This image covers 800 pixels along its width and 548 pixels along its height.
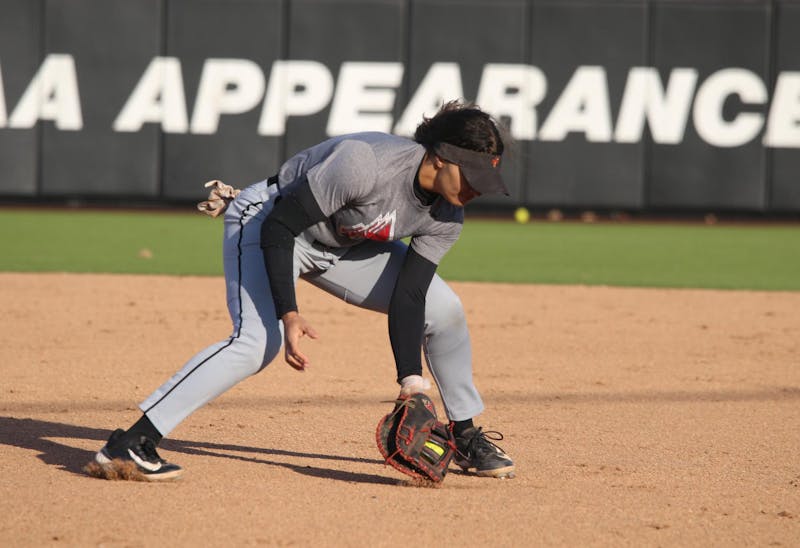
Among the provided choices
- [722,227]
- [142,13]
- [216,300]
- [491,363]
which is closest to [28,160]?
[142,13]

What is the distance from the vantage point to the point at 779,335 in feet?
23.8

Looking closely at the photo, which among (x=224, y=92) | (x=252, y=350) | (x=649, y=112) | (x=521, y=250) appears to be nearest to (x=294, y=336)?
(x=252, y=350)

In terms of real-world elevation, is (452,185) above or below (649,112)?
below

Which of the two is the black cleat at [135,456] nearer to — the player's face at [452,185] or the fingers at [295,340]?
the fingers at [295,340]

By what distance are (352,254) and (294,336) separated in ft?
1.93

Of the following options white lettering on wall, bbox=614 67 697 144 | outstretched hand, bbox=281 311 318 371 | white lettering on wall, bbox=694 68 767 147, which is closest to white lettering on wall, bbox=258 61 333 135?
white lettering on wall, bbox=614 67 697 144

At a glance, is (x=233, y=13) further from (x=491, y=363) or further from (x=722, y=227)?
(x=491, y=363)

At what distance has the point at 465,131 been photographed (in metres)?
3.60

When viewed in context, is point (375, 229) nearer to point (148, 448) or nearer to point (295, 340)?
point (295, 340)

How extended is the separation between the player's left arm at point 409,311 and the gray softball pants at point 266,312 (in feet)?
0.41

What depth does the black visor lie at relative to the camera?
3.56 metres

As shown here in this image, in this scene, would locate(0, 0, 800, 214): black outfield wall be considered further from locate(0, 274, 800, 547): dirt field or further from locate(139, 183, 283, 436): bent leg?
locate(139, 183, 283, 436): bent leg

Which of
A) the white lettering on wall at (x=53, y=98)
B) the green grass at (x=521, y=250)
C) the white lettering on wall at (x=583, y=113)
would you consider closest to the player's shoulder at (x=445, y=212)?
the green grass at (x=521, y=250)

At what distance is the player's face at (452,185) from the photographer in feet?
11.8
